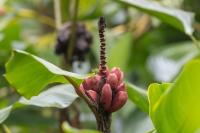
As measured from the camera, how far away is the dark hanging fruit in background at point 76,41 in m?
1.06

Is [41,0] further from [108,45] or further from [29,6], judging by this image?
[108,45]

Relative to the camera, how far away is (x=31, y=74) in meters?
0.59

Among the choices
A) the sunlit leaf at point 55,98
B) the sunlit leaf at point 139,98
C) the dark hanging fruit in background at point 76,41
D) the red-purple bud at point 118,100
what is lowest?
the dark hanging fruit in background at point 76,41

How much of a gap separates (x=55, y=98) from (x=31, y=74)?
0.10m

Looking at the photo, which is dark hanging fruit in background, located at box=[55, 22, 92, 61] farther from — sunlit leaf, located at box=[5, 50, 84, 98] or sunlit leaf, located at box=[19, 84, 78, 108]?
sunlit leaf, located at box=[5, 50, 84, 98]

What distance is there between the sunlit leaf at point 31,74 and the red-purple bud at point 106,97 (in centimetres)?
3

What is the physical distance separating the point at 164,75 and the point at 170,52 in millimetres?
73

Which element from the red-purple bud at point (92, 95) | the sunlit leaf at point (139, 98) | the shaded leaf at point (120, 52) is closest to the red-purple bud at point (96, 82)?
the red-purple bud at point (92, 95)

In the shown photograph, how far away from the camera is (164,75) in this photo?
1.53 meters

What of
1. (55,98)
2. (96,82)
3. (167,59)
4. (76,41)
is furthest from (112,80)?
(167,59)

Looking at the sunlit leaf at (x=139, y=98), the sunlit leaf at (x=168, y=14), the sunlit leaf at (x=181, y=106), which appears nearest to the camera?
the sunlit leaf at (x=181, y=106)

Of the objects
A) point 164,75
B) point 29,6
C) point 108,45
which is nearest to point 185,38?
point 164,75

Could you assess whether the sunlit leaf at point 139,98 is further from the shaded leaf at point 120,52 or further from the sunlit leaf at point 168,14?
the shaded leaf at point 120,52

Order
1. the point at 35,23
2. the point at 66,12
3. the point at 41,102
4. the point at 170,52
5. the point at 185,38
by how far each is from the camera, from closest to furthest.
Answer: the point at 41,102 < the point at 66,12 < the point at 170,52 < the point at 185,38 < the point at 35,23
